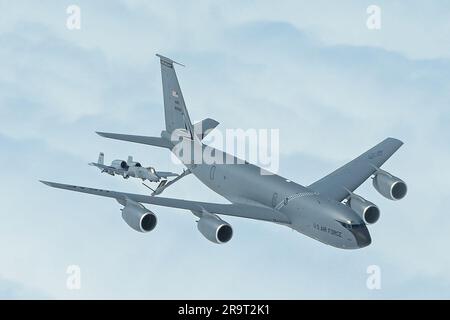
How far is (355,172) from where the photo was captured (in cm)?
5216

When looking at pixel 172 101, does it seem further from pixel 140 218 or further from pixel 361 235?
pixel 361 235

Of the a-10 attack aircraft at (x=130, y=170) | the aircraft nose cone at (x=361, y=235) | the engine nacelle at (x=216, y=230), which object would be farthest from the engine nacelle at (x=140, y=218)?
the a-10 attack aircraft at (x=130, y=170)

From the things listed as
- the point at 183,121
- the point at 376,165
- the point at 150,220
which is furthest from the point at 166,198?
the point at 376,165

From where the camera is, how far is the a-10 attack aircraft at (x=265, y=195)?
44.2m

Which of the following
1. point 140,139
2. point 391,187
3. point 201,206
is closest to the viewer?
point 201,206

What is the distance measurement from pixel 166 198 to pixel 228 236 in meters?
4.36

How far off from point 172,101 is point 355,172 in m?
12.9

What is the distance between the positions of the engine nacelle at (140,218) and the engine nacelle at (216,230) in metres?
2.62

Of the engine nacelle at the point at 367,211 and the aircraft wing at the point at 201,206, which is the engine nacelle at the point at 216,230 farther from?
the engine nacelle at the point at 367,211

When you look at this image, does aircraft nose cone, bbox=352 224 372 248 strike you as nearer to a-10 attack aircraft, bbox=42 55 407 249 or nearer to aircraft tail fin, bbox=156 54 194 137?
a-10 attack aircraft, bbox=42 55 407 249

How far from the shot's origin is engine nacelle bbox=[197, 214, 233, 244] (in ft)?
144

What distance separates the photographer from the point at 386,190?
2020 inches

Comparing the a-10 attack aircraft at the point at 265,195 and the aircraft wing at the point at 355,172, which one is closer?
the a-10 attack aircraft at the point at 265,195

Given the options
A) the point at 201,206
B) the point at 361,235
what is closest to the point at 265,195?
the point at 201,206
